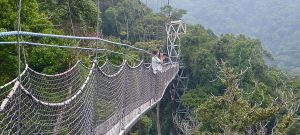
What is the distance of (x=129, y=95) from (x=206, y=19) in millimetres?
39442

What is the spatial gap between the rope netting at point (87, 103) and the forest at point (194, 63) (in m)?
1.31

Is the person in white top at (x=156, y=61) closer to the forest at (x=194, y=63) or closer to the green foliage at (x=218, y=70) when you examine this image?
the forest at (x=194, y=63)

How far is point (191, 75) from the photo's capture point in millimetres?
17969

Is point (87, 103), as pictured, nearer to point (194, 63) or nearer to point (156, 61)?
point (156, 61)

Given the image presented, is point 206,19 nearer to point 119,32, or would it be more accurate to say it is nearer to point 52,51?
point 119,32

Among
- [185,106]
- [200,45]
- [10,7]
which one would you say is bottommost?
[185,106]

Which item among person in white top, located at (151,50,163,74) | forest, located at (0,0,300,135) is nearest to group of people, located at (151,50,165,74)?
person in white top, located at (151,50,163,74)

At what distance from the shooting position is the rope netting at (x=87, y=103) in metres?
2.48

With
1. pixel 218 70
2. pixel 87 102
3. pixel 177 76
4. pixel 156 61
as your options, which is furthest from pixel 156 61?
pixel 177 76

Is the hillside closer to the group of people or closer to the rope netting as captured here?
the group of people

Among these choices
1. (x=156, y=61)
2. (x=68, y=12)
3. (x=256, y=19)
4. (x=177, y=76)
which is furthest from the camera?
(x=256, y=19)

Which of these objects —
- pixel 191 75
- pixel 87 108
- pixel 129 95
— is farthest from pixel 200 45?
pixel 87 108

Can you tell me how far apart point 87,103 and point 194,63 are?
1427cm

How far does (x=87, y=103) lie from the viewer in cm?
318
